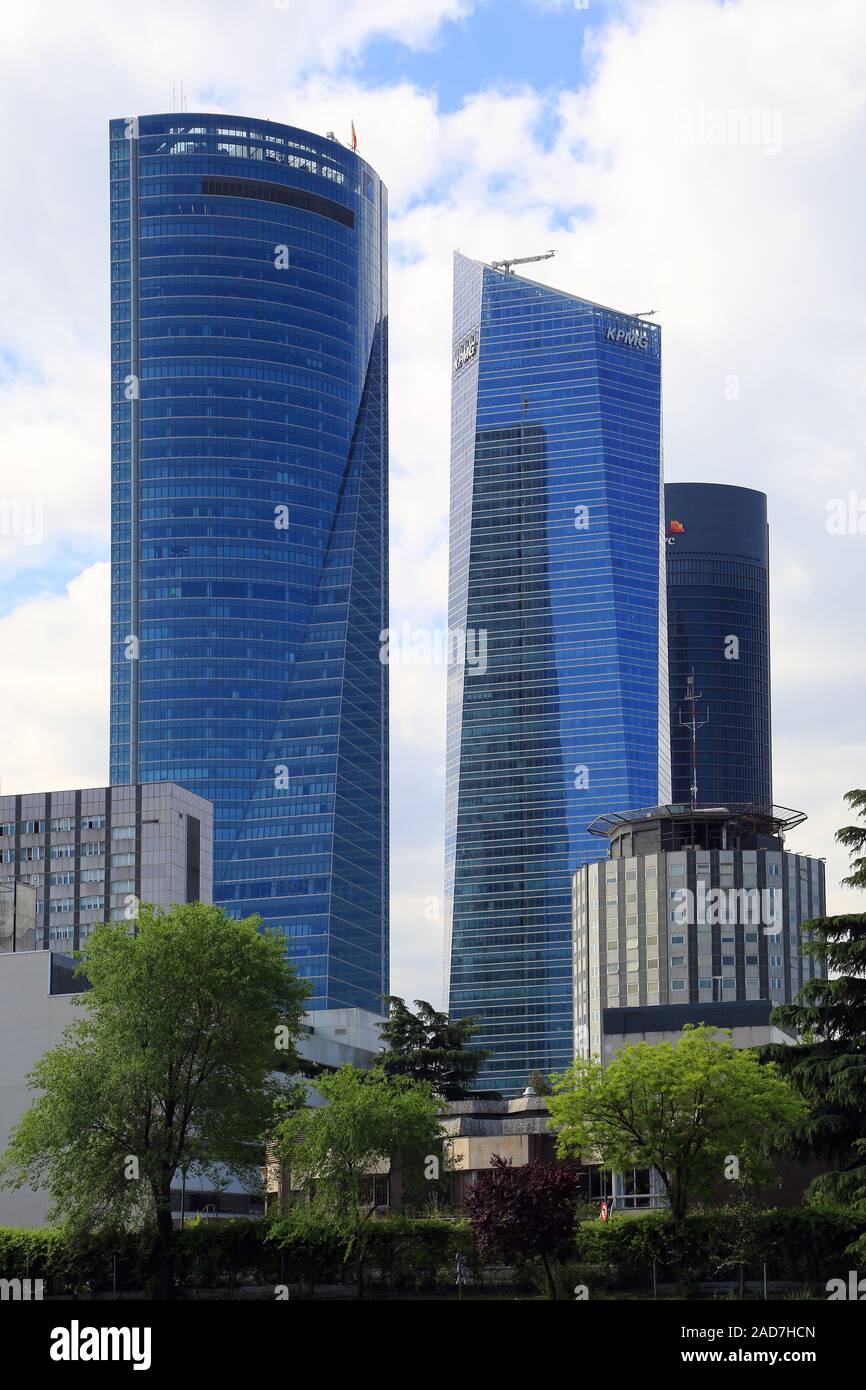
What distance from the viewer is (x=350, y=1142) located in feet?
252

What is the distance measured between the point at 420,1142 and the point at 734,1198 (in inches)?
545

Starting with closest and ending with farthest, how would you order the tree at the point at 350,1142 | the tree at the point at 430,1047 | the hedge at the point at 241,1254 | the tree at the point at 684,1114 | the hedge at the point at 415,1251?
the hedge at the point at 415,1251, the hedge at the point at 241,1254, the tree at the point at 684,1114, the tree at the point at 350,1142, the tree at the point at 430,1047

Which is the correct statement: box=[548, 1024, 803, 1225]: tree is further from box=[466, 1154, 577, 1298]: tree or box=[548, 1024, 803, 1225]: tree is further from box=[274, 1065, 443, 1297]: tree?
box=[274, 1065, 443, 1297]: tree

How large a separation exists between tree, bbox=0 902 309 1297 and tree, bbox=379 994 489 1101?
56.2 metres

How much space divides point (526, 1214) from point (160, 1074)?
18067 mm

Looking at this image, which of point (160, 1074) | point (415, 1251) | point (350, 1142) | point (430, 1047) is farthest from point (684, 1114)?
point (430, 1047)

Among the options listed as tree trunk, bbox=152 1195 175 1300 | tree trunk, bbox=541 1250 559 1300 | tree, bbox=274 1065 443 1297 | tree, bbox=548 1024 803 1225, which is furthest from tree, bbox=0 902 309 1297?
tree trunk, bbox=541 1250 559 1300

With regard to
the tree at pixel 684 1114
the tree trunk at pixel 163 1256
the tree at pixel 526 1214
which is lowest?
the tree trunk at pixel 163 1256

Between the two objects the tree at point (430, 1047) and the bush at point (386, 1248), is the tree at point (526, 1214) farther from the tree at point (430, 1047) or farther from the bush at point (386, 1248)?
Answer: the tree at point (430, 1047)

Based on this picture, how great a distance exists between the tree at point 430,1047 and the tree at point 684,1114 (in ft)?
206

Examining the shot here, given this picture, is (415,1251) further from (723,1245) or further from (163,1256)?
(723,1245)

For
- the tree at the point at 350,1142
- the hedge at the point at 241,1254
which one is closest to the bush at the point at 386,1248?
the hedge at the point at 241,1254

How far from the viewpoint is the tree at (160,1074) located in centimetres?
7581
